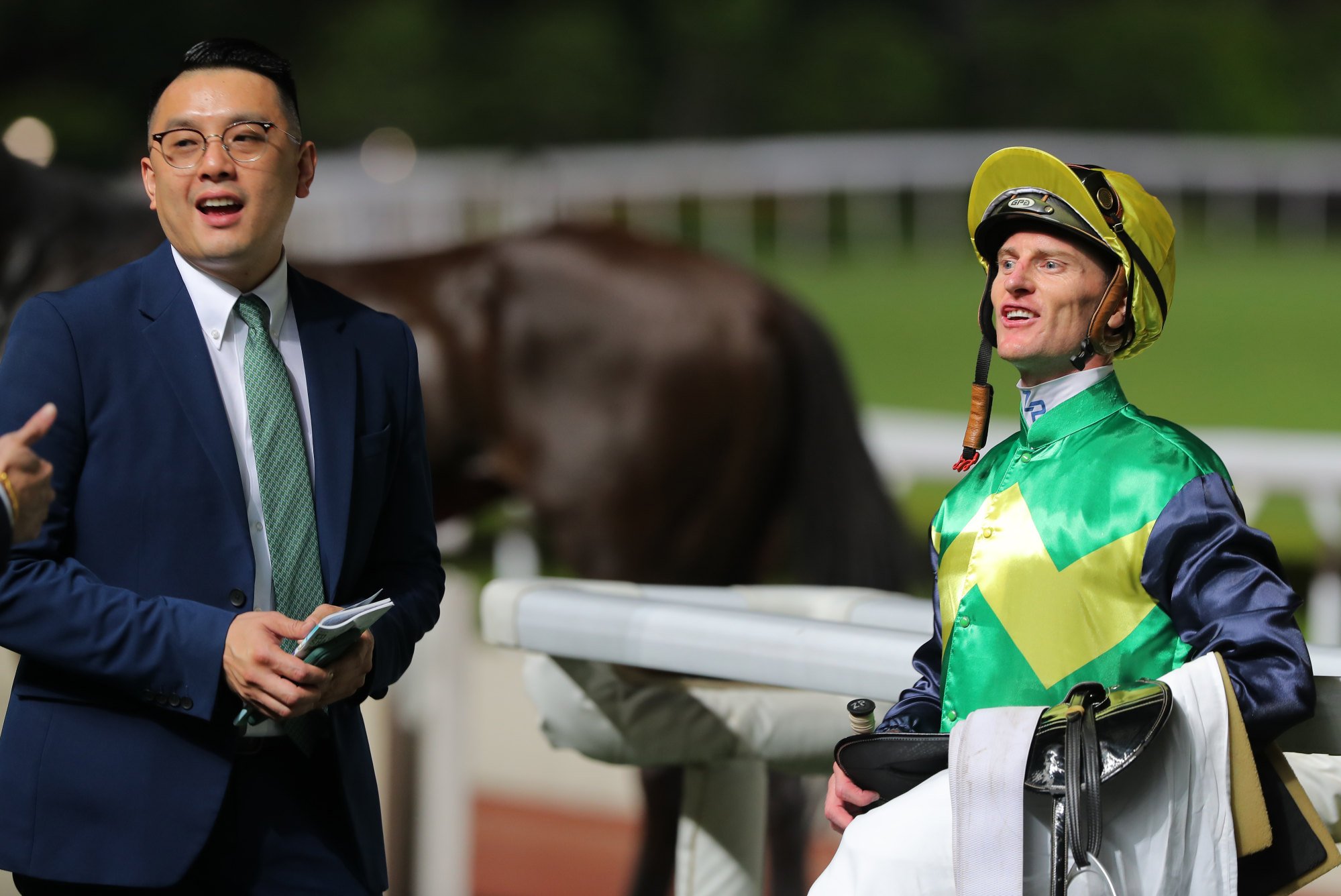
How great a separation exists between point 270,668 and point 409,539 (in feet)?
1.04

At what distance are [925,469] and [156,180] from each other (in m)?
4.41

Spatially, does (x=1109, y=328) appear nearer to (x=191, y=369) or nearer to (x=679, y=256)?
(x=191, y=369)

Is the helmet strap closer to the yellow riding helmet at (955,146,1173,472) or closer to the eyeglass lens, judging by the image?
the yellow riding helmet at (955,146,1173,472)

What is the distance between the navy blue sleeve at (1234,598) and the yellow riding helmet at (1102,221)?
0.16 m

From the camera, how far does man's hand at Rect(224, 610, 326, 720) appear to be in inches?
54.9

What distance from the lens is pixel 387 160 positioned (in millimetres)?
14750

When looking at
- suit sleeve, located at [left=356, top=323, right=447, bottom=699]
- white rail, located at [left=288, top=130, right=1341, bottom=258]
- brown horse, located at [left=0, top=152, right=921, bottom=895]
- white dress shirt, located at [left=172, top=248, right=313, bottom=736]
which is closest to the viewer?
white dress shirt, located at [left=172, top=248, right=313, bottom=736]

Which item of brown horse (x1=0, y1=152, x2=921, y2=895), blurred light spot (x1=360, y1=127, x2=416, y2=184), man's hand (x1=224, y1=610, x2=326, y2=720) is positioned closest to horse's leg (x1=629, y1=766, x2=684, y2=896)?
brown horse (x1=0, y1=152, x2=921, y2=895)

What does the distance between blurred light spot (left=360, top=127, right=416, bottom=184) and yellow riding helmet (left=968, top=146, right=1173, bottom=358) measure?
12.5 meters

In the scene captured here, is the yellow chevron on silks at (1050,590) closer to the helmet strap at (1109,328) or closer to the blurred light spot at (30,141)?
the helmet strap at (1109,328)

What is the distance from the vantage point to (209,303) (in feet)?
5.02

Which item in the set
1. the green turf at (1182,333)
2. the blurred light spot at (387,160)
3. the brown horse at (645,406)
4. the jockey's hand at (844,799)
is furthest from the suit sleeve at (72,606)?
the blurred light spot at (387,160)

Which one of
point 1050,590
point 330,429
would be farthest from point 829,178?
point 1050,590

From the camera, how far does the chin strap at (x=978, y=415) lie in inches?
56.7
